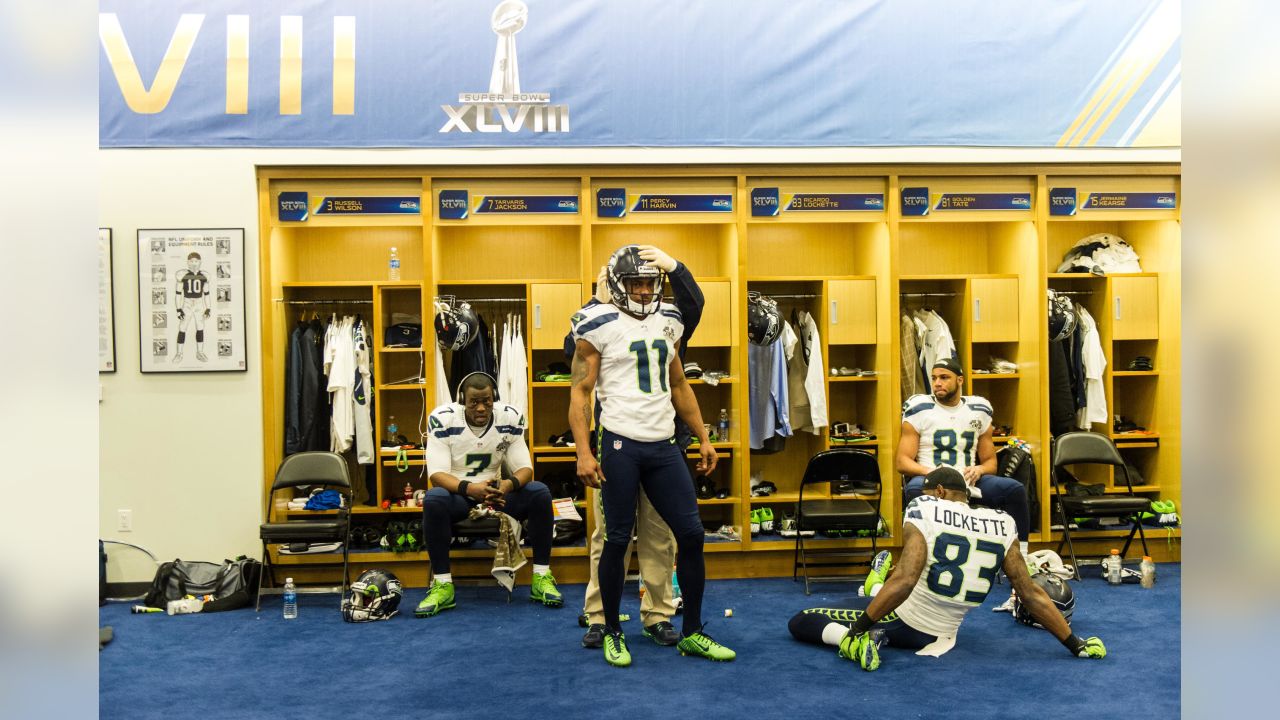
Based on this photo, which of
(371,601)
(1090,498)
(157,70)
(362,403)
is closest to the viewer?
(371,601)

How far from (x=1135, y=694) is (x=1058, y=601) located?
3.11 feet

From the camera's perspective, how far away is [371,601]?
199 inches

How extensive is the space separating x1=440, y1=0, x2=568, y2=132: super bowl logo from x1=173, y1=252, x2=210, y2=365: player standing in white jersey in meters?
1.52

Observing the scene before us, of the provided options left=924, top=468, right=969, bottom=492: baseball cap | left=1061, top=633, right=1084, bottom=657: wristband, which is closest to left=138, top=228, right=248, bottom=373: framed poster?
left=924, top=468, right=969, bottom=492: baseball cap

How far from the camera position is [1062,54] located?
19.6 ft

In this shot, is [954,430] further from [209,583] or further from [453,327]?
[209,583]

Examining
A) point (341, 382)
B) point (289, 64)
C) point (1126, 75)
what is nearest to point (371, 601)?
point (341, 382)

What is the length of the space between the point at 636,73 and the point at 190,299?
270cm

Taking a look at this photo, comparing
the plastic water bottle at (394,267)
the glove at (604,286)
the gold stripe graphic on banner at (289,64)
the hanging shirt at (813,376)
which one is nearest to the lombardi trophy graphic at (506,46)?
the gold stripe graphic on banner at (289,64)

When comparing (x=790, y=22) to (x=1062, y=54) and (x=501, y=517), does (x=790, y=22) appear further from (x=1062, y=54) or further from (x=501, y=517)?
(x=501, y=517)

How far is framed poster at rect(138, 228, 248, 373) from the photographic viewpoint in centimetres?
570

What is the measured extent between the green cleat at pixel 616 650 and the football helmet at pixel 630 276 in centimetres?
129

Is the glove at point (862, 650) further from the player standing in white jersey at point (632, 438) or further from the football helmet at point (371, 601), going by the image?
the football helmet at point (371, 601)
